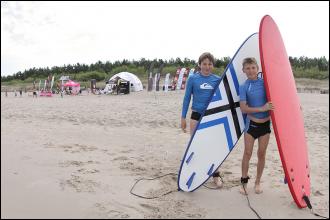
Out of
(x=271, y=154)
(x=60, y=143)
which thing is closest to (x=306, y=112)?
(x=271, y=154)

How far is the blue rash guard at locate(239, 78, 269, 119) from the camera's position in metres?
3.18

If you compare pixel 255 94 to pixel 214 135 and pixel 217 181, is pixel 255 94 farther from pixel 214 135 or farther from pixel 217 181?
pixel 217 181

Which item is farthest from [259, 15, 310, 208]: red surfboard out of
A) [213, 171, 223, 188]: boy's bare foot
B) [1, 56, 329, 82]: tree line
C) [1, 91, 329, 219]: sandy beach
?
[1, 56, 329, 82]: tree line

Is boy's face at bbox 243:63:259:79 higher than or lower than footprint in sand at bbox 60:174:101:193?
higher

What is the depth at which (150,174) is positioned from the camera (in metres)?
4.05

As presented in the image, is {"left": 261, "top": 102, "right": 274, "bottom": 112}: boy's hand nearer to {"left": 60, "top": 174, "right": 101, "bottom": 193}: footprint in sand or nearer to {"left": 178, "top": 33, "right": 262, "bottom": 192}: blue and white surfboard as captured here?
{"left": 178, "top": 33, "right": 262, "bottom": 192}: blue and white surfboard

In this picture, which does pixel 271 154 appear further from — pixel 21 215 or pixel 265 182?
pixel 21 215

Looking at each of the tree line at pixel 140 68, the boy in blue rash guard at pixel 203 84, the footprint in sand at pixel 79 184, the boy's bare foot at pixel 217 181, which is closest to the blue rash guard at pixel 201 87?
the boy in blue rash guard at pixel 203 84

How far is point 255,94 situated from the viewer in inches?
125

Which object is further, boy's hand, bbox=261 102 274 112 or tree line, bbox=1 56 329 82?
tree line, bbox=1 56 329 82

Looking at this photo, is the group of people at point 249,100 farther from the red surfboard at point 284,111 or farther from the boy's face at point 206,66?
the red surfboard at point 284,111

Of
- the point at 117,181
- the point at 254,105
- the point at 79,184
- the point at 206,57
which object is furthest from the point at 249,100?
the point at 79,184

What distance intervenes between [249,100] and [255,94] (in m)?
0.08

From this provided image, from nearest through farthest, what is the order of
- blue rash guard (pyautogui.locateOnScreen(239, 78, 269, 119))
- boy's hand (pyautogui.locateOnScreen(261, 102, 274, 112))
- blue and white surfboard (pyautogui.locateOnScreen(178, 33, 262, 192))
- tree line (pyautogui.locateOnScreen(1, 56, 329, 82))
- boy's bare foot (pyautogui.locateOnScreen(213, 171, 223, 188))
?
boy's hand (pyautogui.locateOnScreen(261, 102, 274, 112))
blue rash guard (pyautogui.locateOnScreen(239, 78, 269, 119))
blue and white surfboard (pyautogui.locateOnScreen(178, 33, 262, 192))
boy's bare foot (pyautogui.locateOnScreen(213, 171, 223, 188))
tree line (pyautogui.locateOnScreen(1, 56, 329, 82))
